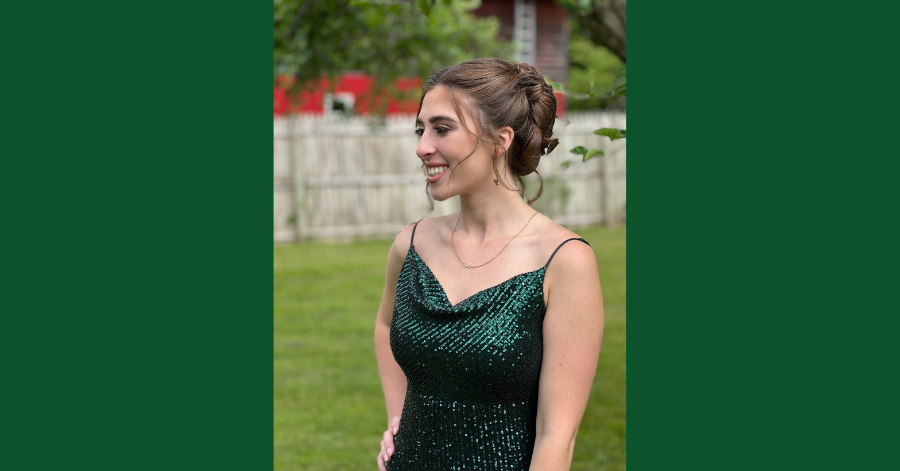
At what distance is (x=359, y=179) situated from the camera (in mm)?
11805

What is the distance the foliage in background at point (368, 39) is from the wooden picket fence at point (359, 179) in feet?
11.5

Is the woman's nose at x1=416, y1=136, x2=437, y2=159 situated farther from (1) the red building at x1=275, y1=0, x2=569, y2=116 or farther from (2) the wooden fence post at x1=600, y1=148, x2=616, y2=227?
(1) the red building at x1=275, y1=0, x2=569, y2=116

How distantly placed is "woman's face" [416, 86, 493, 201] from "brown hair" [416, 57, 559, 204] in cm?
2

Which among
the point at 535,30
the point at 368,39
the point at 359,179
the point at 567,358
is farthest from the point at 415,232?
the point at 535,30

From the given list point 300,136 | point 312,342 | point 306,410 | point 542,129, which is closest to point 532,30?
point 300,136

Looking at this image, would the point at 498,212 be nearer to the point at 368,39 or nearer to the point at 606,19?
the point at 606,19

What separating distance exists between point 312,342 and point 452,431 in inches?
205

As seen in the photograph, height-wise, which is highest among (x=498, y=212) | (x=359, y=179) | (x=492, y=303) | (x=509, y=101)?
(x=359, y=179)

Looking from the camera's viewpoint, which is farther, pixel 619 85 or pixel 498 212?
pixel 619 85

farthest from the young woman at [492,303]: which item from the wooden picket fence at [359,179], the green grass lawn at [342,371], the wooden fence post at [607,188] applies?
the wooden fence post at [607,188]

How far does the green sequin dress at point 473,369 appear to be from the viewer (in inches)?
82.4

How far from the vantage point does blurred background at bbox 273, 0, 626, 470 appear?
5117 millimetres

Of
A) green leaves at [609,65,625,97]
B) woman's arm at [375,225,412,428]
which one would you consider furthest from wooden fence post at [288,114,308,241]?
woman's arm at [375,225,412,428]

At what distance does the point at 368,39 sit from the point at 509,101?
4599mm
